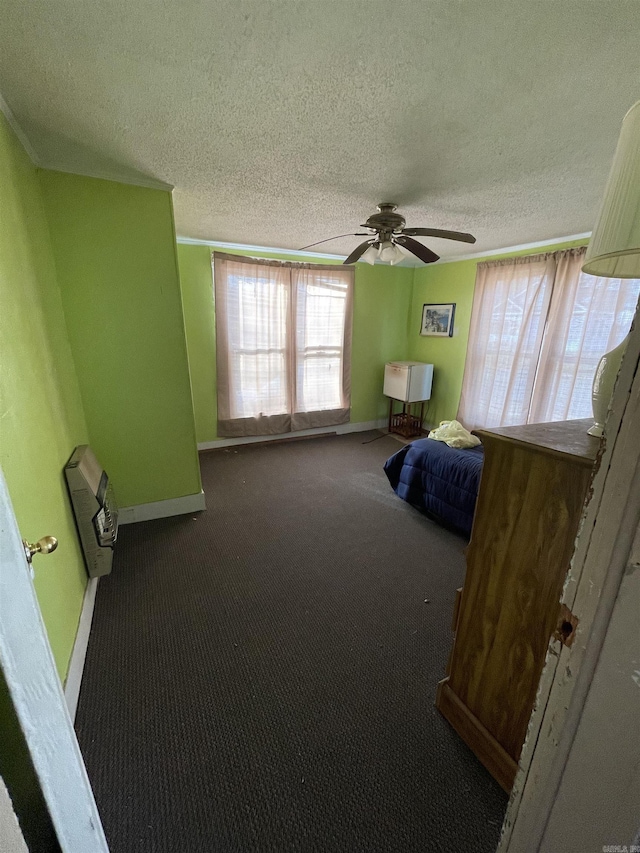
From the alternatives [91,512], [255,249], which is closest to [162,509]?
[91,512]

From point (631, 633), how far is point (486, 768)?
1.14 m

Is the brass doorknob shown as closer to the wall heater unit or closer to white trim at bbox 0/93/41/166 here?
the wall heater unit

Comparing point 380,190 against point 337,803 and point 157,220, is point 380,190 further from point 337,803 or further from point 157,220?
point 337,803

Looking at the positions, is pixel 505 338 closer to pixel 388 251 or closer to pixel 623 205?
pixel 388 251

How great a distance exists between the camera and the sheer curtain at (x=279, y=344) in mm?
3686

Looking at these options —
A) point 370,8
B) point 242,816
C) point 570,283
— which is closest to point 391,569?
point 242,816

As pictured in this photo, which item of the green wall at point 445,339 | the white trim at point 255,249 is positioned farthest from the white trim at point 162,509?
the green wall at point 445,339

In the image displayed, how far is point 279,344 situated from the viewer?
13.0 ft

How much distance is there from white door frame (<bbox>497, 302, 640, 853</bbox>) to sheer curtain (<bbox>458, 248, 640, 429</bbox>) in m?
3.07

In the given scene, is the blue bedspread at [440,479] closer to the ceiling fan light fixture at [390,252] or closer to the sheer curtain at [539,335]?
the sheer curtain at [539,335]

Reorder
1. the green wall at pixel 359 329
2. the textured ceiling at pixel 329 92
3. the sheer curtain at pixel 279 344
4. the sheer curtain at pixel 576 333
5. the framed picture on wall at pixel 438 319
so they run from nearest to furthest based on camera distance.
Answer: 1. the textured ceiling at pixel 329 92
2. the sheer curtain at pixel 576 333
3. the green wall at pixel 359 329
4. the sheer curtain at pixel 279 344
5. the framed picture on wall at pixel 438 319

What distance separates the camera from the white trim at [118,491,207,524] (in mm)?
2457

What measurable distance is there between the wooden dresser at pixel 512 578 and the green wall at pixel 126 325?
2.11 meters

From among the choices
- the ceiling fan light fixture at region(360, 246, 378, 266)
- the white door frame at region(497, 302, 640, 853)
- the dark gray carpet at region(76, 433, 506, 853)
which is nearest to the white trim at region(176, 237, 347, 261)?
the ceiling fan light fixture at region(360, 246, 378, 266)
